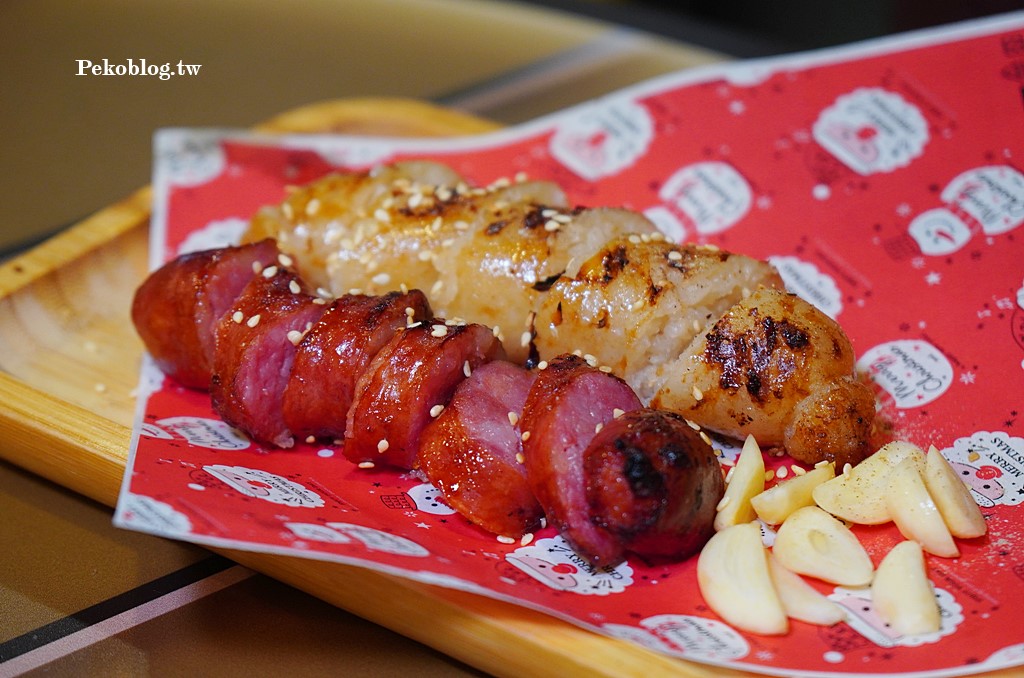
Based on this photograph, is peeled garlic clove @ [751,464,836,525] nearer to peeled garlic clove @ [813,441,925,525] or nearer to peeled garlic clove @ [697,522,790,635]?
peeled garlic clove @ [813,441,925,525]

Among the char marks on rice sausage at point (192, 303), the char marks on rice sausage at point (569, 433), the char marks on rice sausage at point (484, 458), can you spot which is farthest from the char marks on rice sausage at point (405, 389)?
the char marks on rice sausage at point (192, 303)

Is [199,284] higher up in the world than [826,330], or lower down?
lower down

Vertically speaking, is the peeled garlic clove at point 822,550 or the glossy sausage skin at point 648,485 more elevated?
the glossy sausage skin at point 648,485

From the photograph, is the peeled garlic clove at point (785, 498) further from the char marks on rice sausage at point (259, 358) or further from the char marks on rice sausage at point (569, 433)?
the char marks on rice sausage at point (259, 358)

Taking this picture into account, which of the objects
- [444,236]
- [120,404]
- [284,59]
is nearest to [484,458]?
[444,236]

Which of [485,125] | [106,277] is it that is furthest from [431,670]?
[485,125]

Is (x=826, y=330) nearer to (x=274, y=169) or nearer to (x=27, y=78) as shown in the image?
(x=274, y=169)

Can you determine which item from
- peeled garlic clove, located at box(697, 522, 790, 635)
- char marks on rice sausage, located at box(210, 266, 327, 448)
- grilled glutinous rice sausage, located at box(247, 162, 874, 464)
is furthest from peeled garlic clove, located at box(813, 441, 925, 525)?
char marks on rice sausage, located at box(210, 266, 327, 448)
